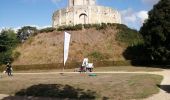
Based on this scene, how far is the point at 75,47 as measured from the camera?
2167 inches

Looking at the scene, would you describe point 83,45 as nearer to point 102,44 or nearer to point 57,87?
point 102,44

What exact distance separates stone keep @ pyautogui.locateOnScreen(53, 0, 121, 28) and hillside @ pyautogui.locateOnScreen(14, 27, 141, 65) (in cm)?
539

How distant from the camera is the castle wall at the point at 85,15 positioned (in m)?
64.2

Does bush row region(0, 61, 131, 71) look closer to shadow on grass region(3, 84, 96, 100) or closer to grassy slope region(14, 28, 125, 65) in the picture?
grassy slope region(14, 28, 125, 65)

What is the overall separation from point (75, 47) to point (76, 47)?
17 cm

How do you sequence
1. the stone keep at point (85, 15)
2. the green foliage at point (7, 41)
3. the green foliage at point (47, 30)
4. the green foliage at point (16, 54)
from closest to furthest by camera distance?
the green foliage at point (16, 54) → the green foliage at point (47, 30) → the stone keep at point (85, 15) → the green foliage at point (7, 41)

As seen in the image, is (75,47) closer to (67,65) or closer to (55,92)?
(67,65)

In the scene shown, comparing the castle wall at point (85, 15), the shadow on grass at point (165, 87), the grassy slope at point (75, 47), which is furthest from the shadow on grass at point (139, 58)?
the shadow on grass at point (165, 87)

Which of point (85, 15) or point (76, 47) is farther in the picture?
point (85, 15)

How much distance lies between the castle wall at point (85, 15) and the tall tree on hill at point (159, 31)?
22.8m

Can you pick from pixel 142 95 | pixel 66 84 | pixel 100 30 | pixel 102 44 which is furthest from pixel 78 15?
pixel 142 95

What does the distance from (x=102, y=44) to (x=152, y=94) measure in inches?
1546

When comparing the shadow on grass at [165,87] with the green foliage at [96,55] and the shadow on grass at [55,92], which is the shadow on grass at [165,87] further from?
the green foliage at [96,55]

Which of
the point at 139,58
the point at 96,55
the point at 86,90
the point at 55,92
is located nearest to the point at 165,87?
the point at 86,90
